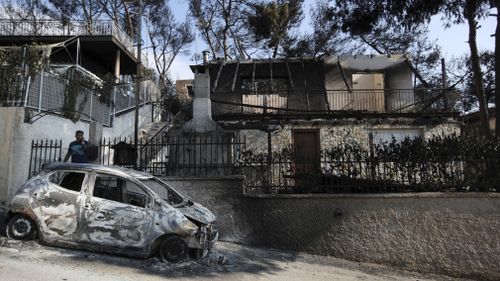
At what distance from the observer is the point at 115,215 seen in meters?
7.13

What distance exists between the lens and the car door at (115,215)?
7105mm

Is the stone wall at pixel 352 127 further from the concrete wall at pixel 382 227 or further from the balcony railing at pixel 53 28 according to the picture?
the balcony railing at pixel 53 28

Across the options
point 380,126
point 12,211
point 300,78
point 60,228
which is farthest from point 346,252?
point 300,78

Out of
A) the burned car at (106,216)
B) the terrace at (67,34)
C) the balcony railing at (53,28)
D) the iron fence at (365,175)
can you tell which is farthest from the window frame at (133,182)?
the balcony railing at (53,28)

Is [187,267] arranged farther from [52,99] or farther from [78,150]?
[52,99]

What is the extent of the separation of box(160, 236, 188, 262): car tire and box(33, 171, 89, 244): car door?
1.56 meters

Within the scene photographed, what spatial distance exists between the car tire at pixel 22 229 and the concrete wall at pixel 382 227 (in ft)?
10.2

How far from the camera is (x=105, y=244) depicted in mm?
7195

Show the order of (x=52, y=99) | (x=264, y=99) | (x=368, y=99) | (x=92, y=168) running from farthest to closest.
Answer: (x=368, y=99) → (x=264, y=99) → (x=52, y=99) → (x=92, y=168)

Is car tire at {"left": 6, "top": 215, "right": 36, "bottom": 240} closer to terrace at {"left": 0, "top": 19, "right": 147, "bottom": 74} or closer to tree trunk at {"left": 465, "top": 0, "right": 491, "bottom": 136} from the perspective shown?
tree trunk at {"left": 465, "top": 0, "right": 491, "bottom": 136}

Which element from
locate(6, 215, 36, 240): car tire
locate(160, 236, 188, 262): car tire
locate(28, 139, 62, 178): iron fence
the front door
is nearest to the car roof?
locate(6, 215, 36, 240): car tire

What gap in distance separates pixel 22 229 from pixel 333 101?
14.7 meters

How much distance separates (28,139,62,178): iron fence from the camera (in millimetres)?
10211

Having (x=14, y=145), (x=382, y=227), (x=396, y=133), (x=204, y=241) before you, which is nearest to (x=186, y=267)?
(x=204, y=241)
